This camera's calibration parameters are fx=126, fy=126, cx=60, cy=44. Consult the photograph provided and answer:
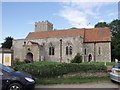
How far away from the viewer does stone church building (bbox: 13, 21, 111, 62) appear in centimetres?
3494

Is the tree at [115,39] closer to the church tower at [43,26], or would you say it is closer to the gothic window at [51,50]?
the gothic window at [51,50]

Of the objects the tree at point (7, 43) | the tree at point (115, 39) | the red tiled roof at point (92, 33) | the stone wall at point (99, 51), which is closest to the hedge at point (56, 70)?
the stone wall at point (99, 51)

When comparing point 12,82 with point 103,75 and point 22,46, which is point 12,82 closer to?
point 103,75

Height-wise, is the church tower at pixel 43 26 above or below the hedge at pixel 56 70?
above

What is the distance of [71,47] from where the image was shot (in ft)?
118

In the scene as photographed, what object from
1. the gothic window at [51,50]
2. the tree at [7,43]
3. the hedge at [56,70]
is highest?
the tree at [7,43]

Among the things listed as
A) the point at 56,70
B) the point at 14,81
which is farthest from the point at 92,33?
the point at 14,81

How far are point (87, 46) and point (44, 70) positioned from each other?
27667 mm

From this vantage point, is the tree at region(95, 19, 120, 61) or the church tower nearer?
the tree at region(95, 19, 120, 61)

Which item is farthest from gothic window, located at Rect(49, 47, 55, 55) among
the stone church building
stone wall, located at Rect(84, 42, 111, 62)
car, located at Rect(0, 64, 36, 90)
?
car, located at Rect(0, 64, 36, 90)

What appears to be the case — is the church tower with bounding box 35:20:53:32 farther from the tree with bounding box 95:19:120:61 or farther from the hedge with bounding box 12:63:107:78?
the hedge with bounding box 12:63:107:78

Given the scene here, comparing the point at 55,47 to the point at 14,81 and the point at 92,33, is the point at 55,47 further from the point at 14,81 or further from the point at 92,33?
the point at 14,81

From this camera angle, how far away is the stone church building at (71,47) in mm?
34938

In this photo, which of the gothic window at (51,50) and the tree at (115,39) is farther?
the tree at (115,39)
